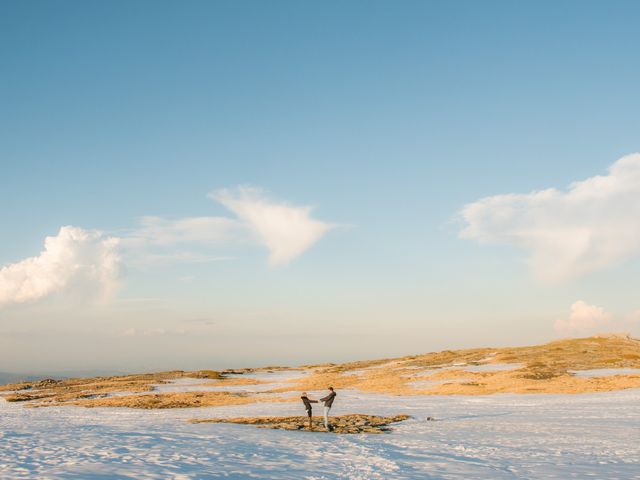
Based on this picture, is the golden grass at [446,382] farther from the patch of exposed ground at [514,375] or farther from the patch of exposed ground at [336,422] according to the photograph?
the patch of exposed ground at [336,422]

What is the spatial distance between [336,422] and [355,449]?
10513mm

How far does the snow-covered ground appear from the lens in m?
17.8

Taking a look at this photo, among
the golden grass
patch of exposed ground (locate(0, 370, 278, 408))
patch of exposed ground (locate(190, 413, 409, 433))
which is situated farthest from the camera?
the golden grass

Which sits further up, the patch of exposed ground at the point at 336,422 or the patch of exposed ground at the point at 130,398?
the patch of exposed ground at the point at 130,398

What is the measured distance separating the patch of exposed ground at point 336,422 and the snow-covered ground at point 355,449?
145 centimetres

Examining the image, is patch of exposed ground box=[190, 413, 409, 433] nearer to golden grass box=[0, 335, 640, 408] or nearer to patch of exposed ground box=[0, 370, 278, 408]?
patch of exposed ground box=[0, 370, 278, 408]

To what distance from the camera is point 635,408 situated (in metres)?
38.3

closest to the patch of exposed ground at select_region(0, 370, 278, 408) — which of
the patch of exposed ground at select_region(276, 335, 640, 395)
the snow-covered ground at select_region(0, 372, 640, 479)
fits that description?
the patch of exposed ground at select_region(276, 335, 640, 395)

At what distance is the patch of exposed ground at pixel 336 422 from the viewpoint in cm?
3081

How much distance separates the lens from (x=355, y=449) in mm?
23359

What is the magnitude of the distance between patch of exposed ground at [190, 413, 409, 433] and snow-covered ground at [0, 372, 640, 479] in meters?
1.45

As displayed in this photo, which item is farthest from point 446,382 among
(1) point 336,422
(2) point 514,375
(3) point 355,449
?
(3) point 355,449

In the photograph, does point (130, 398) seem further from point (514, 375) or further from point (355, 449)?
point (514, 375)

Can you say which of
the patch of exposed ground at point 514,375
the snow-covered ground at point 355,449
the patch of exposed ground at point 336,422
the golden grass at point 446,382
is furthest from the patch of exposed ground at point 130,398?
the patch of exposed ground at point 336,422
